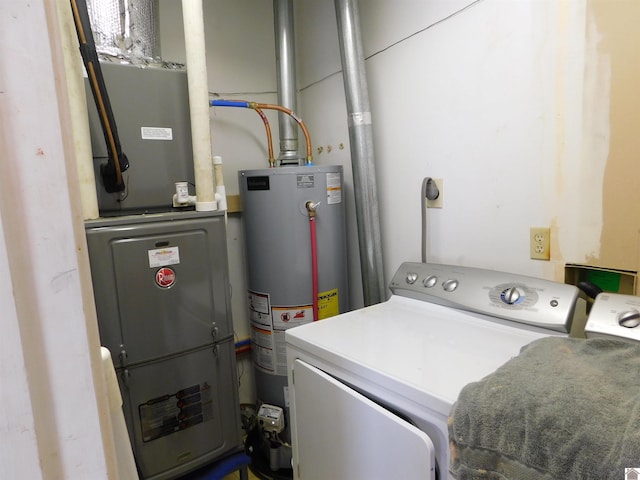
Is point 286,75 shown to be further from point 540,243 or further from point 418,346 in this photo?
point 418,346

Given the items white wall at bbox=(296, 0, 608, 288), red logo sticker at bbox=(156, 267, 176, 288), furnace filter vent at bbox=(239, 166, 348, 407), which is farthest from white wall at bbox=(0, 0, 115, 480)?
furnace filter vent at bbox=(239, 166, 348, 407)

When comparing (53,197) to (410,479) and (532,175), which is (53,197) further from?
(532,175)

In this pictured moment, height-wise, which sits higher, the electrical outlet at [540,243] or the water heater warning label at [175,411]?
the electrical outlet at [540,243]

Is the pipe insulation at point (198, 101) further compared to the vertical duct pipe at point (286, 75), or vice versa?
the vertical duct pipe at point (286, 75)

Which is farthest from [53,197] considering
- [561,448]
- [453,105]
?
[453,105]

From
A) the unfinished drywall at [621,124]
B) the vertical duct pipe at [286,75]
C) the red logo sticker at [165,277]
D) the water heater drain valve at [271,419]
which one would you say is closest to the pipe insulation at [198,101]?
the red logo sticker at [165,277]

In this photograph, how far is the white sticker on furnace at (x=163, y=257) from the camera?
4.58 feet

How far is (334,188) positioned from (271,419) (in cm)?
109

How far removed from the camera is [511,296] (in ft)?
3.88

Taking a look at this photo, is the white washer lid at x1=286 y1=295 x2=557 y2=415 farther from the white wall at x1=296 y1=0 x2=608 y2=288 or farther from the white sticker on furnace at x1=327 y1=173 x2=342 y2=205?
the white sticker on furnace at x1=327 y1=173 x2=342 y2=205

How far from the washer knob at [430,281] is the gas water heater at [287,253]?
58 centimetres

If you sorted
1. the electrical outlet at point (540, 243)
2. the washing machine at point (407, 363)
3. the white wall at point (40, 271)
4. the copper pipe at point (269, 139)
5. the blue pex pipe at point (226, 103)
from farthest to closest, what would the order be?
the copper pipe at point (269, 139)
the blue pex pipe at point (226, 103)
the electrical outlet at point (540, 243)
the washing machine at point (407, 363)
the white wall at point (40, 271)

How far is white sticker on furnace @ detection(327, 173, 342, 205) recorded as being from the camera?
1853 mm

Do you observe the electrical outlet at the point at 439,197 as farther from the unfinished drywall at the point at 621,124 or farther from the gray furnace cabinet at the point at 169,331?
the gray furnace cabinet at the point at 169,331
